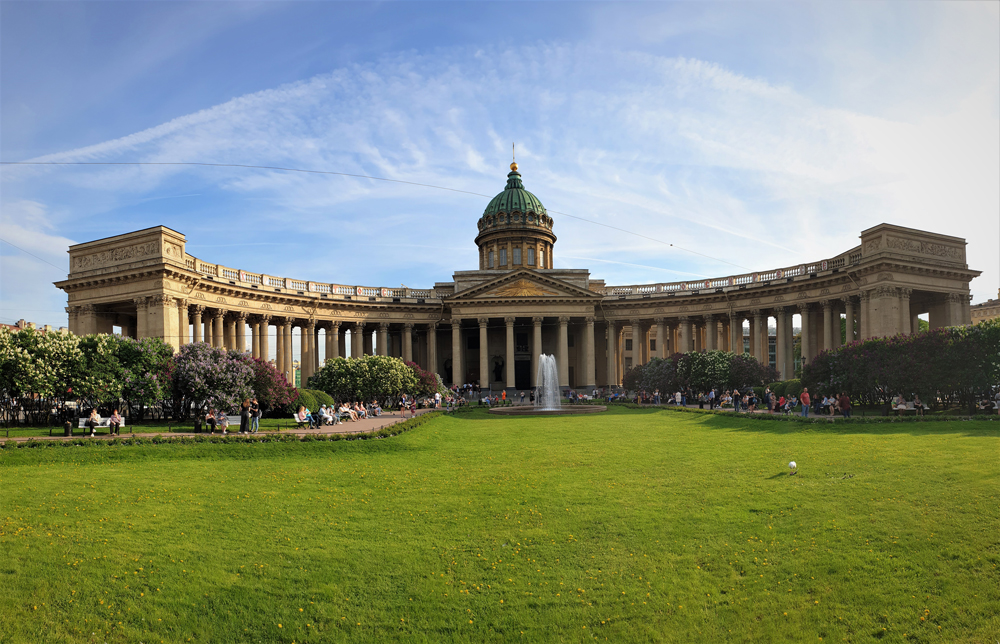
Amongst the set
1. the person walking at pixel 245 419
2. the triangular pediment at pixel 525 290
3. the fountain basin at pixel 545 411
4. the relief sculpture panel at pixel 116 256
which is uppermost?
the relief sculpture panel at pixel 116 256

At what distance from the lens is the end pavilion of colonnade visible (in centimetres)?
4388

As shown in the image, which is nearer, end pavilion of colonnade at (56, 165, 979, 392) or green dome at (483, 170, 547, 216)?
end pavilion of colonnade at (56, 165, 979, 392)

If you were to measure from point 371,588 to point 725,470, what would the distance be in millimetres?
10547

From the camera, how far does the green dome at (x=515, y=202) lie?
240 feet

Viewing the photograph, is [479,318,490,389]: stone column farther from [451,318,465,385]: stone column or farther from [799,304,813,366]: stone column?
[799,304,813,366]: stone column

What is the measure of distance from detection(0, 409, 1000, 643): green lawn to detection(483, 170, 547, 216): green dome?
5873 centimetres

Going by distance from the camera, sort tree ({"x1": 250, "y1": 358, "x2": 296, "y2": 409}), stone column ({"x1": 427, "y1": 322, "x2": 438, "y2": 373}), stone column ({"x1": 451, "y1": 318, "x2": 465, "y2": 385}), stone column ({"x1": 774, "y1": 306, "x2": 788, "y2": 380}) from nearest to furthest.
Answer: tree ({"x1": 250, "y1": 358, "x2": 296, "y2": 409})
stone column ({"x1": 774, "y1": 306, "x2": 788, "y2": 380})
stone column ({"x1": 451, "y1": 318, "x2": 465, "y2": 385})
stone column ({"x1": 427, "y1": 322, "x2": 438, "y2": 373})

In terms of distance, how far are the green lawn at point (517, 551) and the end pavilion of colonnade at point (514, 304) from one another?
31380mm

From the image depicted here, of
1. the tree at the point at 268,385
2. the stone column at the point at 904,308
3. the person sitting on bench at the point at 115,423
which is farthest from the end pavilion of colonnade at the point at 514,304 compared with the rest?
the person sitting on bench at the point at 115,423

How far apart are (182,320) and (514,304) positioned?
98.0ft

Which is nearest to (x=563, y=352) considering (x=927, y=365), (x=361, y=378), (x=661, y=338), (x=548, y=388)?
(x=661, y=338)

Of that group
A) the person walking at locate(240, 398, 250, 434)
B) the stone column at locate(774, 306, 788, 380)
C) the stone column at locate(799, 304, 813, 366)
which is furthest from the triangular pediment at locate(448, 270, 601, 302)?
the person walking at locate(240, 398, 250, 434)

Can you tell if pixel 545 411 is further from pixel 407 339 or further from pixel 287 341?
pixel 287 341

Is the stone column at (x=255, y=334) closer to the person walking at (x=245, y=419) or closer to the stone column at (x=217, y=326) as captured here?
the stone column at (x=217, y=326)
